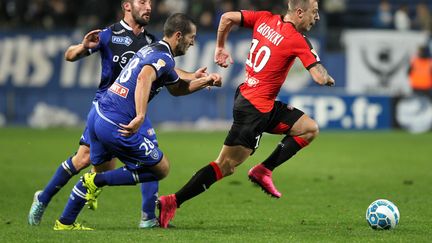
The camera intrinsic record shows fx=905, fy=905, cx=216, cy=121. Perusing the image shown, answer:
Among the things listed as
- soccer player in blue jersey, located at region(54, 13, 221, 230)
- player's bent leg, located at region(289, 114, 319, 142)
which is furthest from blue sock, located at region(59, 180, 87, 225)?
player's bent leg, located at region(289, 114, 319, 142)

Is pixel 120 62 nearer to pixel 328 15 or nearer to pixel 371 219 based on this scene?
pixel 371 219

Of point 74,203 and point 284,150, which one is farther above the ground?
point 284,150

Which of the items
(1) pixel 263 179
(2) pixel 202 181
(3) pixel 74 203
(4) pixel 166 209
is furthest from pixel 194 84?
(3) pixel 74 203

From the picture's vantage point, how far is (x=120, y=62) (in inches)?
374

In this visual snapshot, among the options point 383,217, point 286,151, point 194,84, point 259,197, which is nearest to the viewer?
point 383,217

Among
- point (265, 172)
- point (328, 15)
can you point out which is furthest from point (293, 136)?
point (328, 15)

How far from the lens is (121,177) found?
28.1 ft

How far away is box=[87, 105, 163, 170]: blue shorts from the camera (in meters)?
8.42

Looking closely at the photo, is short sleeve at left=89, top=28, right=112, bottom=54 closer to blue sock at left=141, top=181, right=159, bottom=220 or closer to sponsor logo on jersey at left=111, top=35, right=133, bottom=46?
sponsor logo on jersey at left=111, top=35, right=133, bottom=46

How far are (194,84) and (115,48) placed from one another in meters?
1.06

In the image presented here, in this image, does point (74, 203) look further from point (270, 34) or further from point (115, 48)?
point (270, 34)

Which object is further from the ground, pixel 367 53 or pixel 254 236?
pixel 254 236

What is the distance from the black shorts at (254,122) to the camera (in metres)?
9.41

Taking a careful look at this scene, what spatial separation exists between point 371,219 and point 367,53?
16988 millimetres
